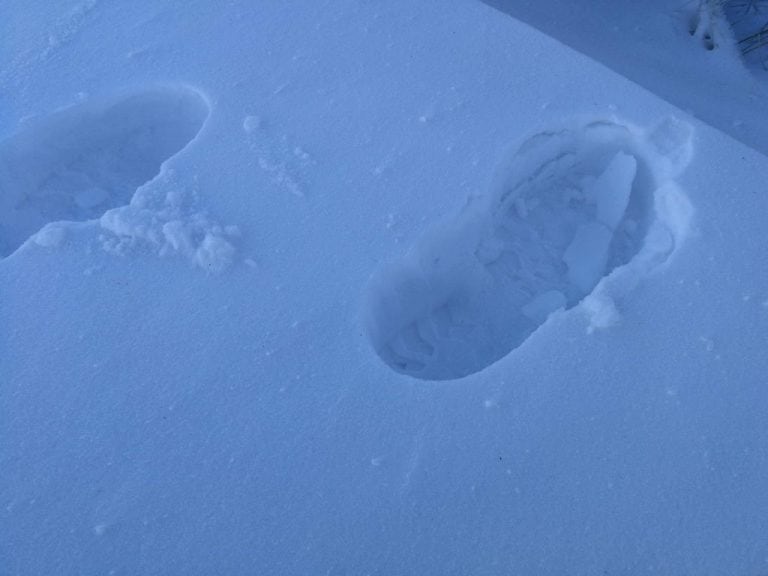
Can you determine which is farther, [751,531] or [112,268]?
[112,268]

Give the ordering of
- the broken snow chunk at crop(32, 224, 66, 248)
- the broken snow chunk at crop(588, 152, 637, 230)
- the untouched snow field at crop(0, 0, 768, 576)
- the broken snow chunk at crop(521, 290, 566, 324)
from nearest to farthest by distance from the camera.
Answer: the untouched snow field at crop(0, 0, 768, 576) < the broken snow chunk at crop(32, 224, 66, 248) < the broken snow chunk at crop(521, 290, 566, 324) < the broken snow chunk at crop(588, 152, 637, 230)

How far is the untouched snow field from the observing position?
128cm

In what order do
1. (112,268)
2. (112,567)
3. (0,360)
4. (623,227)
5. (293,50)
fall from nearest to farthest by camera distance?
(112,567) → (0,360) → (112,268) → (623,227) → (293,50)

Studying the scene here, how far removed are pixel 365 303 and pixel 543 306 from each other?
19.8 inches

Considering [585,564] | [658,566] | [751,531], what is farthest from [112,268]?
[751,531]

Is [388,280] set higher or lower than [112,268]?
lower

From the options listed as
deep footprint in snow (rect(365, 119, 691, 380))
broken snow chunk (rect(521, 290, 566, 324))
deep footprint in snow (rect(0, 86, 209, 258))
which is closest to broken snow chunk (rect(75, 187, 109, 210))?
deep footprint in snow (rect(0, 86, 209, 258))

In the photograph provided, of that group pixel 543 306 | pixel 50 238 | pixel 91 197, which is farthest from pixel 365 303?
pixel 91 197

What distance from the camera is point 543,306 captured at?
170 cm

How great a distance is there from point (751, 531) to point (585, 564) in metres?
0.36

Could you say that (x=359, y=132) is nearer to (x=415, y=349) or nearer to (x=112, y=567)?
(x=415, y=349)

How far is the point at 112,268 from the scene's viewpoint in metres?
1.55

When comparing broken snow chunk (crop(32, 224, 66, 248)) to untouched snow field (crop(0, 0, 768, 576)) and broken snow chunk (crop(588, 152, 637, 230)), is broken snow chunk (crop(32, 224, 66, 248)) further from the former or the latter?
broken snow chunk (crop(588, 152, 637, 230))

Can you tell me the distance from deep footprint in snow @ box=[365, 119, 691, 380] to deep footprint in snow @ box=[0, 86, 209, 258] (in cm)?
83
